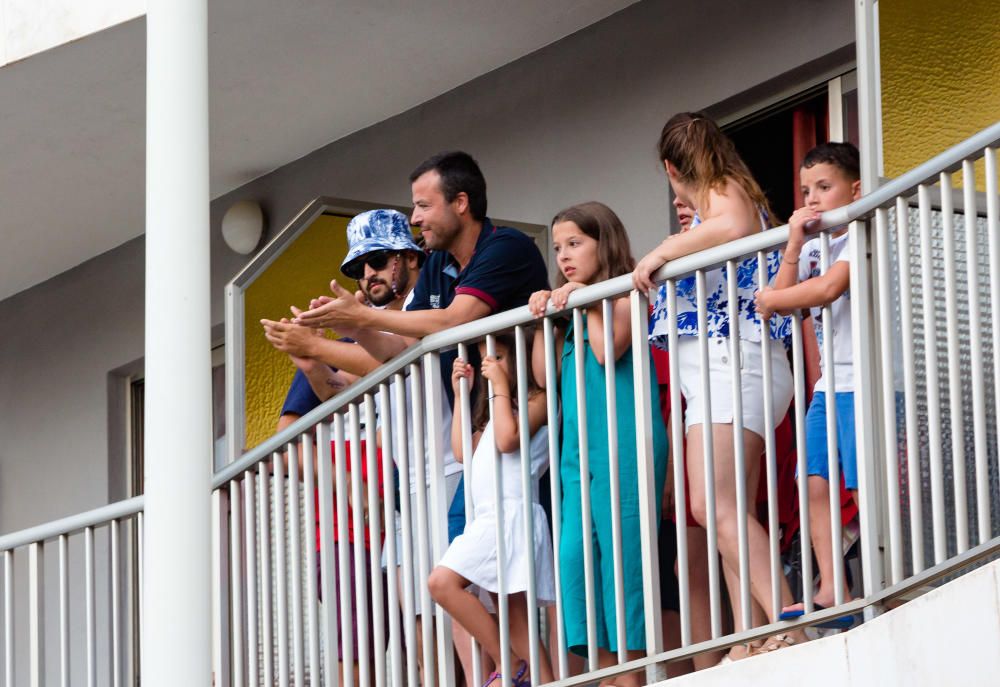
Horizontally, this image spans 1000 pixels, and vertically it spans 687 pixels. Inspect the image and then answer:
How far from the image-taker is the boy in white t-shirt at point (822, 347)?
5.23m

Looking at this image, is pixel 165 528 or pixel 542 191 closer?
pixel 165 528

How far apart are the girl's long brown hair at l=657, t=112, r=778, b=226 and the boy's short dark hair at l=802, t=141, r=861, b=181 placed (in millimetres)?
267

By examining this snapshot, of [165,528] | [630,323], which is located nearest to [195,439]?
[165,528]

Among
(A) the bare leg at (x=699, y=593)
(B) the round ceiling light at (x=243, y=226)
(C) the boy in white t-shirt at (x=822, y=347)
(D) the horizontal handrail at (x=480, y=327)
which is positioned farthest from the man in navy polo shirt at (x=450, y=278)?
(B) the round ceiling light at (x=243, y=226)

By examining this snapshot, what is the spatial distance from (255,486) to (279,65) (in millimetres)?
2256

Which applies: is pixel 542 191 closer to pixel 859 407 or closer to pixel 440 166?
pixel 440 166

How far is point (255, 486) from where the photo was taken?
700cm

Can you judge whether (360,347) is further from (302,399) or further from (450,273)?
(302,399)

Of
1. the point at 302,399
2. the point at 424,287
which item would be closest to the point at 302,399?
the point at 302,399

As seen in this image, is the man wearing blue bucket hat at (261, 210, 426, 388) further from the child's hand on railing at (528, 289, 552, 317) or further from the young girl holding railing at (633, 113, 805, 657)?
the young girl holding railing at (633, 113, 805, 657)

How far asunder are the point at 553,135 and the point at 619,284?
3425mm

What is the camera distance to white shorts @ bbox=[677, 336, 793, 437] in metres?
5.50

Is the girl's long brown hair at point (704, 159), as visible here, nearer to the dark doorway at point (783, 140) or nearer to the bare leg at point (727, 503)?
the bare leg at point (727, 503)

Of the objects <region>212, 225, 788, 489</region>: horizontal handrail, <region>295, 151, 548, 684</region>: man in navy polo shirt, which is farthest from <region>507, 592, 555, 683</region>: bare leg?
<region>212, 225, 788, 489</region>: horizontal handrail
